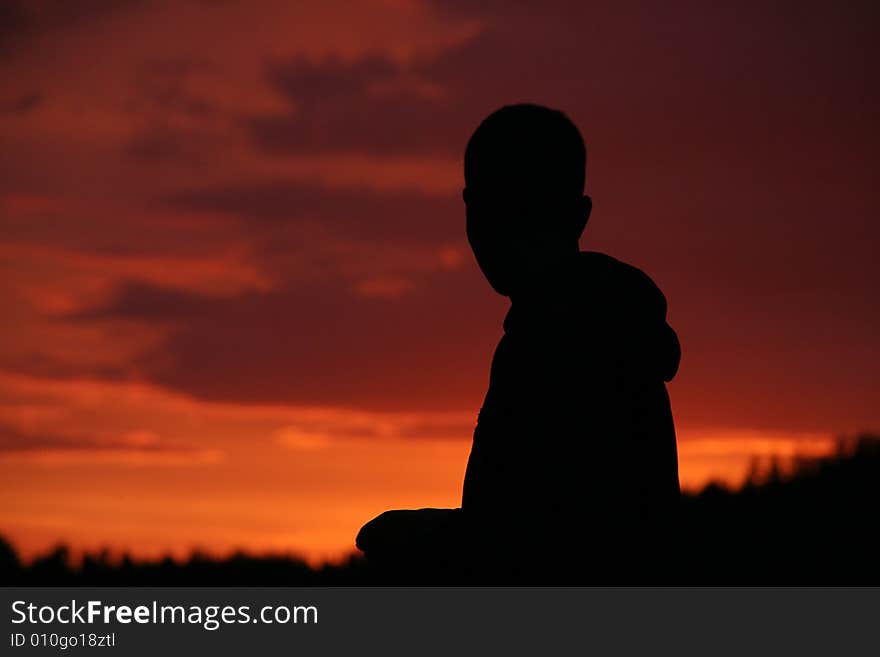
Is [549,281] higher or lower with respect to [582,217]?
lower

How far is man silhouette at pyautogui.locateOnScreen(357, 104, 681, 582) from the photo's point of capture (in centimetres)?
312

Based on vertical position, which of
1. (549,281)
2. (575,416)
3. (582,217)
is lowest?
(575,416)

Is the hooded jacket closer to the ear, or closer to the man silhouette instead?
the man silhouette

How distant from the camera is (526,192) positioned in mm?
3256

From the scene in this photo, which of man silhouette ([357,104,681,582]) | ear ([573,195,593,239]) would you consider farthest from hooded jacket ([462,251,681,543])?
ear ([573,195,593,239])

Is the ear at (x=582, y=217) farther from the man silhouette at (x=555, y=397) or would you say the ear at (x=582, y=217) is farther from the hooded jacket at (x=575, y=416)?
the hooded jacket at (x=575, y=416)

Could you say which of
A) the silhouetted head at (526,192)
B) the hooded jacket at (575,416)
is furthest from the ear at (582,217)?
the hooded jacket at (575,416)

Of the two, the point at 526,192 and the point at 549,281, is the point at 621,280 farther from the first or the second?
the point at 526,192

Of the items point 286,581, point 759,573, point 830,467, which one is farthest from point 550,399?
point 830,467

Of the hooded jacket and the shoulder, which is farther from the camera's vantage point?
the shoulder

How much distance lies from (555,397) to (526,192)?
0.59m

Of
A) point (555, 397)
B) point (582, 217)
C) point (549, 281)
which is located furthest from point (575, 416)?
point (582, 217)

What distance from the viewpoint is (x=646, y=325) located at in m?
3.25

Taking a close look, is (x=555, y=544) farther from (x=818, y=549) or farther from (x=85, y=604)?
(x=818, y=549)
